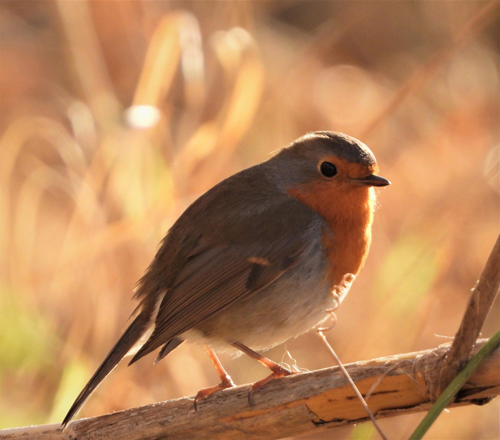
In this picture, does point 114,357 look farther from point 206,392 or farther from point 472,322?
point 472,322

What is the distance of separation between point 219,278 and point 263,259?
0.18 meters

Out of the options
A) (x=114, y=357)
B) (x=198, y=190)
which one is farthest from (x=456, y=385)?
(x=198, y=190)

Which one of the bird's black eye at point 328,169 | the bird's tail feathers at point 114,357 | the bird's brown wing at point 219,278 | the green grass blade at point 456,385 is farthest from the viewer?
the bird's black eye at point 328,169

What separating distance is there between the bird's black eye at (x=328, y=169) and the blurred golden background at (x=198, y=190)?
75cm

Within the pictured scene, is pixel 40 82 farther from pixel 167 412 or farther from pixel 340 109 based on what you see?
pixel 167 412

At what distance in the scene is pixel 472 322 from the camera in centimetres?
161

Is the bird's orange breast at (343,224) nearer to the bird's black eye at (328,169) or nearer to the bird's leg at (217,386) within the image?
the bird's black eye at (328,169)

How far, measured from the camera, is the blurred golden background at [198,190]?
11.5 ft

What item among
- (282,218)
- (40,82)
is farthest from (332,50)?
(282,218)

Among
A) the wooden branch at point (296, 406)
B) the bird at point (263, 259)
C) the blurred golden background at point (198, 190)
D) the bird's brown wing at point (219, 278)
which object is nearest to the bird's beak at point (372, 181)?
the bird at point (263, 259)

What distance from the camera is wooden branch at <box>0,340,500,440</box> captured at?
180 centimetres

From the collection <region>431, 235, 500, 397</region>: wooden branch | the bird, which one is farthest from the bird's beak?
<region>431, 235, 500, 397</region>: wooden branch

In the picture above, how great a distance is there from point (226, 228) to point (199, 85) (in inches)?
59.7

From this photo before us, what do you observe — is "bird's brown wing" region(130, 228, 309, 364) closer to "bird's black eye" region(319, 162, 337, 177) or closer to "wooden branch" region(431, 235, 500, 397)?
"bird's black eye" region(319, 162, 337, 177)
